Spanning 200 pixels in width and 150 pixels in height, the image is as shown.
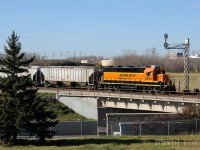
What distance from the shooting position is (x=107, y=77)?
60125 mm

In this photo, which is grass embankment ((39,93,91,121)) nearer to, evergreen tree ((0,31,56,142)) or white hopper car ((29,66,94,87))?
white hopper car ((29,66,94,87))

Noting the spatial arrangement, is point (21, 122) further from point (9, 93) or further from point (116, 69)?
point (116, 69)

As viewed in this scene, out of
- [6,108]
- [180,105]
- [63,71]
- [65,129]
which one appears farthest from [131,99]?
[6,108]

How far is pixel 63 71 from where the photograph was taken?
224 feet

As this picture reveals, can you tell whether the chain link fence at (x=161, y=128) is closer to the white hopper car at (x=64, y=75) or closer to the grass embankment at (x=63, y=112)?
the grass embankment at (x=63, y=112)

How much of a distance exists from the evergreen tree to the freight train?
18.2 meters

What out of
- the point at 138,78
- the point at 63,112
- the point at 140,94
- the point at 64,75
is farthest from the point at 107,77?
the point at 64,75

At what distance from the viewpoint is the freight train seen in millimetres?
53938

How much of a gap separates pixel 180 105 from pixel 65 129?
39.8 ft

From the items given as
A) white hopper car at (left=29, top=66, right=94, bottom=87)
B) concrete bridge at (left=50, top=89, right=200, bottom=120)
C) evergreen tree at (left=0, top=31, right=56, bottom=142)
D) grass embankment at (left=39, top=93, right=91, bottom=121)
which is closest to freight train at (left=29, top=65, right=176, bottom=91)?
white hopper car at (left=29, top=66, right=94, bottom=87)

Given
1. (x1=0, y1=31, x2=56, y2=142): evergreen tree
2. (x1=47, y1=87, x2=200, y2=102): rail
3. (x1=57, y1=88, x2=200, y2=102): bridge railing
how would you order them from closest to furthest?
(x1=0, y1=31, x2=56, y2=142): evergreen tree
(x1=47, y1=87, x2=200, y2=102): rail
(x1=57, y1=88, x2=200, y2=102): bridge railing

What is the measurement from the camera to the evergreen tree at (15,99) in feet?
88.8

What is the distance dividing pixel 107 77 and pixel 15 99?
109 feet

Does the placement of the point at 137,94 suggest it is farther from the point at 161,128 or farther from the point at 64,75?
the point at 64,75
